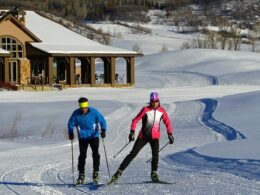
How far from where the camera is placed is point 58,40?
51.8 m

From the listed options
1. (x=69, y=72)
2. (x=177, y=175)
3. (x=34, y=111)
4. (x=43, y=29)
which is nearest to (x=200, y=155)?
(x=177, y=175)

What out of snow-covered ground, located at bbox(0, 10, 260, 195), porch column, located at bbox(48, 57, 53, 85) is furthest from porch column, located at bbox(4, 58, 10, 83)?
snow-covered ground, located at bbox(0, 10, 260, 195)

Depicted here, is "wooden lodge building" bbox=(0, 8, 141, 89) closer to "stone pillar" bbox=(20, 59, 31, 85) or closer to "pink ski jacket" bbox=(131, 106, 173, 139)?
"stone pillar" bbox=(20, 59, 31, 85)

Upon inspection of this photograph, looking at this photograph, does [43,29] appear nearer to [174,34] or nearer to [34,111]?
[34,111]

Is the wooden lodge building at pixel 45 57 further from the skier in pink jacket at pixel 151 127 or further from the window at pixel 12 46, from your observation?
the skier in pink jacket at pixel 151 127

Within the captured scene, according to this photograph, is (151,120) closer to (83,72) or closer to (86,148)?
(86,148)

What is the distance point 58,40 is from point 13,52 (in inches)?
167

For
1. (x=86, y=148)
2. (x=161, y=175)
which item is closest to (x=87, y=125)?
(x=86, y=148)

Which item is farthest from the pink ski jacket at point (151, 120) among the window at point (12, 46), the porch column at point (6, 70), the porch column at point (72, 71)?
the window at point (12, 46)

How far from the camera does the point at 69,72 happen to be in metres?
48.6

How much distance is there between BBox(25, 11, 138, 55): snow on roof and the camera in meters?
48.9

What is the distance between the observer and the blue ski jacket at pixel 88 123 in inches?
502

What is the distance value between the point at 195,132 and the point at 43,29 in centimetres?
3198

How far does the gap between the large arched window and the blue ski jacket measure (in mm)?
35599
